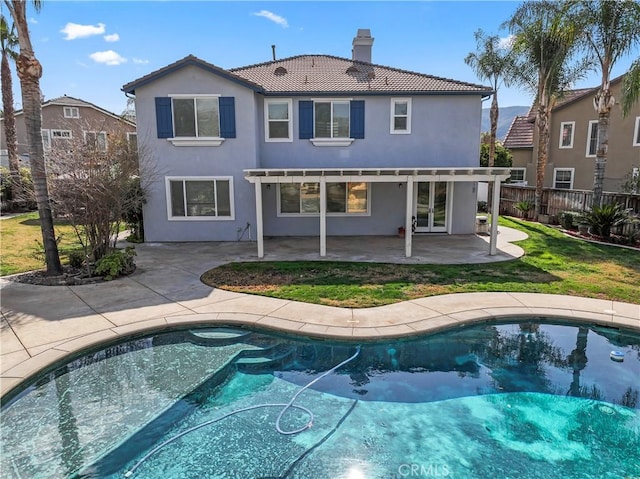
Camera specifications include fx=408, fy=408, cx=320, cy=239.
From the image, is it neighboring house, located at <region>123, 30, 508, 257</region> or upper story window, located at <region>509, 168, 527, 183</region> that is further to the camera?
upper story window, located at <region>509, 168, 527, 183</region>

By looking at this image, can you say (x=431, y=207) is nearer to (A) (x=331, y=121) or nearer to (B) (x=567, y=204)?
(A) (x=331, y=121)

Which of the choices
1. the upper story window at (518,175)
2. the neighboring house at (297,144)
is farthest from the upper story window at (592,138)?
the neighboring house at (297,144)

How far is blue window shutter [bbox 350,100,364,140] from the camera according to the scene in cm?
1620

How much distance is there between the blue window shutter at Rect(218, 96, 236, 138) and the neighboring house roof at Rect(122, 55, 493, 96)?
83 cm

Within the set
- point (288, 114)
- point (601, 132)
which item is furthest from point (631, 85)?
point (288, 114)

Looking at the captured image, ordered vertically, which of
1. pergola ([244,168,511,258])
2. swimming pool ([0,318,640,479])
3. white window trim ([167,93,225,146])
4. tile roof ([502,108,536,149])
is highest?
tile roof ([502,108,536,149])

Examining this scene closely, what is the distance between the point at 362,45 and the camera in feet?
66.1

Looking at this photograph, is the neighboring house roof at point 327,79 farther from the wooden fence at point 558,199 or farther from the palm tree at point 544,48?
the wooden fence at point 558,199

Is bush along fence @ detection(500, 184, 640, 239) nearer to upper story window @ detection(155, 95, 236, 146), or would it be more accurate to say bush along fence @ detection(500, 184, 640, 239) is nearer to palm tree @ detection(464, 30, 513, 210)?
palm tree @ detection(464, 30, 513, 210)

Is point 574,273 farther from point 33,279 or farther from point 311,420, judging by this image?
point 33,279

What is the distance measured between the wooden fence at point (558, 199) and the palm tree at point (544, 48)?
1.67 ft

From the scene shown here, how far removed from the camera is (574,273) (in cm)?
1163

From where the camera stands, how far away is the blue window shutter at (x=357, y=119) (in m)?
16.2

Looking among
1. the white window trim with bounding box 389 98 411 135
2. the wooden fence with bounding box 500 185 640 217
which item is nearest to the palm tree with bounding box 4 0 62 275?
the white window trim with bounding box 389 98 411 135
